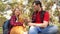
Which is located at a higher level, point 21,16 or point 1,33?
point 21,16

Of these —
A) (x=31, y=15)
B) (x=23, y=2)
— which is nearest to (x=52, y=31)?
(x=31, y=15)

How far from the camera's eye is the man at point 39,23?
279 centimetres

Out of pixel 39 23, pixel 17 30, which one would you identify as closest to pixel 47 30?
pixel 39 23

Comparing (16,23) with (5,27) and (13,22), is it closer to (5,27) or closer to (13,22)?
(13,22)

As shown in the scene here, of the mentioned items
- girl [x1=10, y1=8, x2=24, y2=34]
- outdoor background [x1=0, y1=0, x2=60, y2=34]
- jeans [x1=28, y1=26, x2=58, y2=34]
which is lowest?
jeans [x1=28, y1=26, x2=58, y2=34]

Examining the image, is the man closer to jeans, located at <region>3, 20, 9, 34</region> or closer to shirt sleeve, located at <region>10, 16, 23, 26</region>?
shirt sleeve, located at <region>10, 16, 23, 26</region>

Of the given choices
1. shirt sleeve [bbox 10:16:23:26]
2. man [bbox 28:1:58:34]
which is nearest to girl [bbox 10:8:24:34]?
shirt sleeve [bbox 10:16:23:26]

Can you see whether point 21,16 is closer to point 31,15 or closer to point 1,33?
point 31,15

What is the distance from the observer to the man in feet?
9.17

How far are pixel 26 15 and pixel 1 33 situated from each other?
0.44 m

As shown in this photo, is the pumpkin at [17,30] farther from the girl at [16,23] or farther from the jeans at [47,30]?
the jeans at [47,30]

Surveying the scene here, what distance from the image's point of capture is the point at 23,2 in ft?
9.26

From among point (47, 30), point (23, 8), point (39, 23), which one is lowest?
point (47, 30)

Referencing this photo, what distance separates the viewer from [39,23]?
9.25 feet
